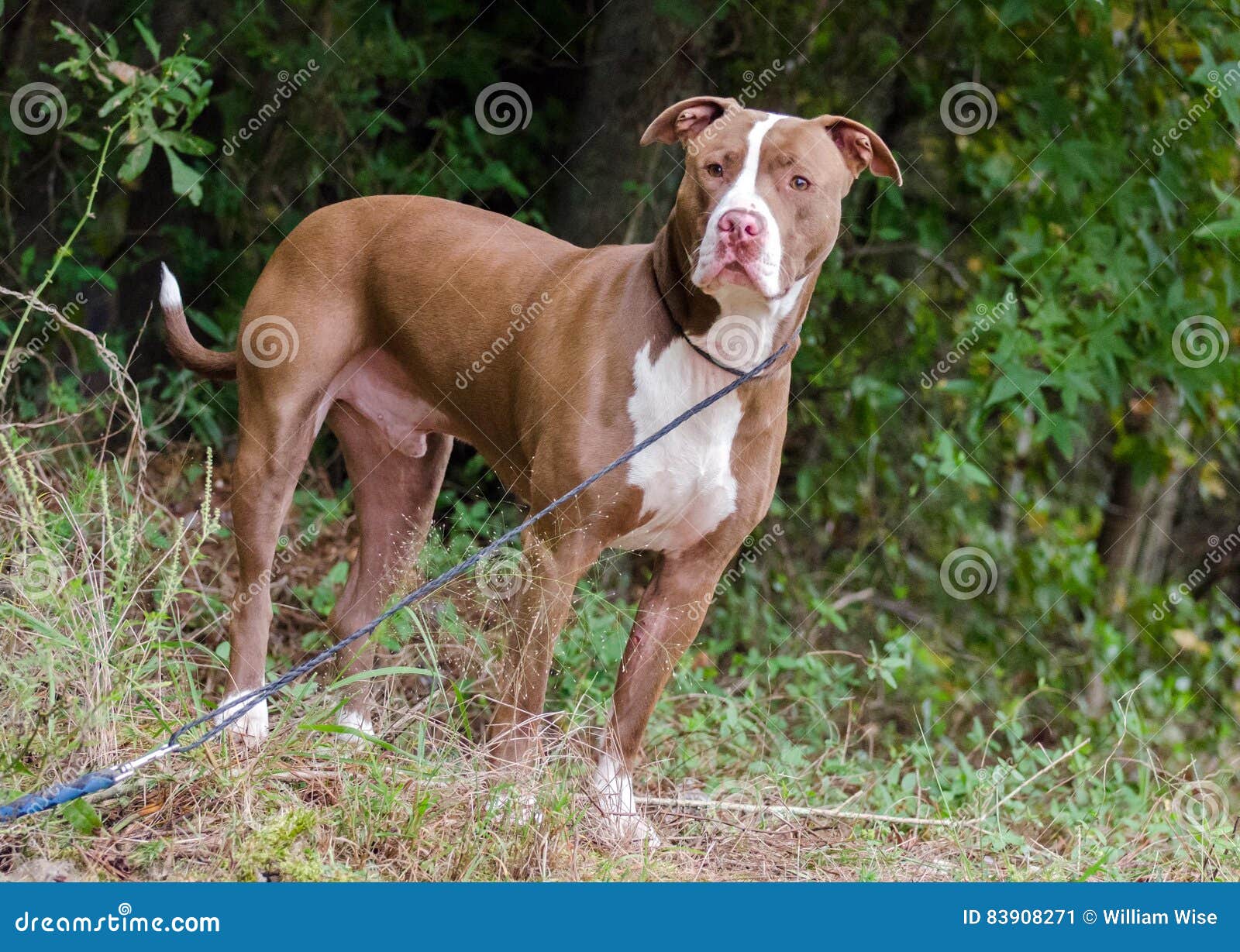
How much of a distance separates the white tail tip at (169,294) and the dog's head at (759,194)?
1555mm

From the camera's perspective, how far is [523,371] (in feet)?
12.9

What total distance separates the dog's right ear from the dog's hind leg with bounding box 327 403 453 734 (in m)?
1.34

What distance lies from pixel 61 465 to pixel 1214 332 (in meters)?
4.43

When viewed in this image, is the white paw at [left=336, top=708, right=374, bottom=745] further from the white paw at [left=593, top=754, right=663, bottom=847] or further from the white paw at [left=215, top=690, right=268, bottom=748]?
the white paw at [left=593, top=754, right=663, bottom=847]

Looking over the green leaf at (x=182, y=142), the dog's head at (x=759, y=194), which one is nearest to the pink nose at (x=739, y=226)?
the dog's head at (x=759, y=194)

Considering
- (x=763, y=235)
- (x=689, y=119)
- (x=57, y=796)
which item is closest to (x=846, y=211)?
(x=689, y=119)

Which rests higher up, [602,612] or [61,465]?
[602,612]

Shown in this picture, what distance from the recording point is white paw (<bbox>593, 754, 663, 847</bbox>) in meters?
3.68

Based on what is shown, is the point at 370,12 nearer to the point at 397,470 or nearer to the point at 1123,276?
the point at 397,470

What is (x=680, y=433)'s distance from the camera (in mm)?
3709

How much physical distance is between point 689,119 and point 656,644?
143 centimetres

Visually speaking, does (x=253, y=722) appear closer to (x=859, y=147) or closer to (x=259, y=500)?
(x=259, y=500)

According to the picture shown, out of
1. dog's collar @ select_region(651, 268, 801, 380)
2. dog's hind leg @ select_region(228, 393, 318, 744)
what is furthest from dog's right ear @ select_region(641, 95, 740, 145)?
dog's hind leg @ select_region(228, 393, 318, 744)

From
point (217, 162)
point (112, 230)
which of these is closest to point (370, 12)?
point (217, 162)
